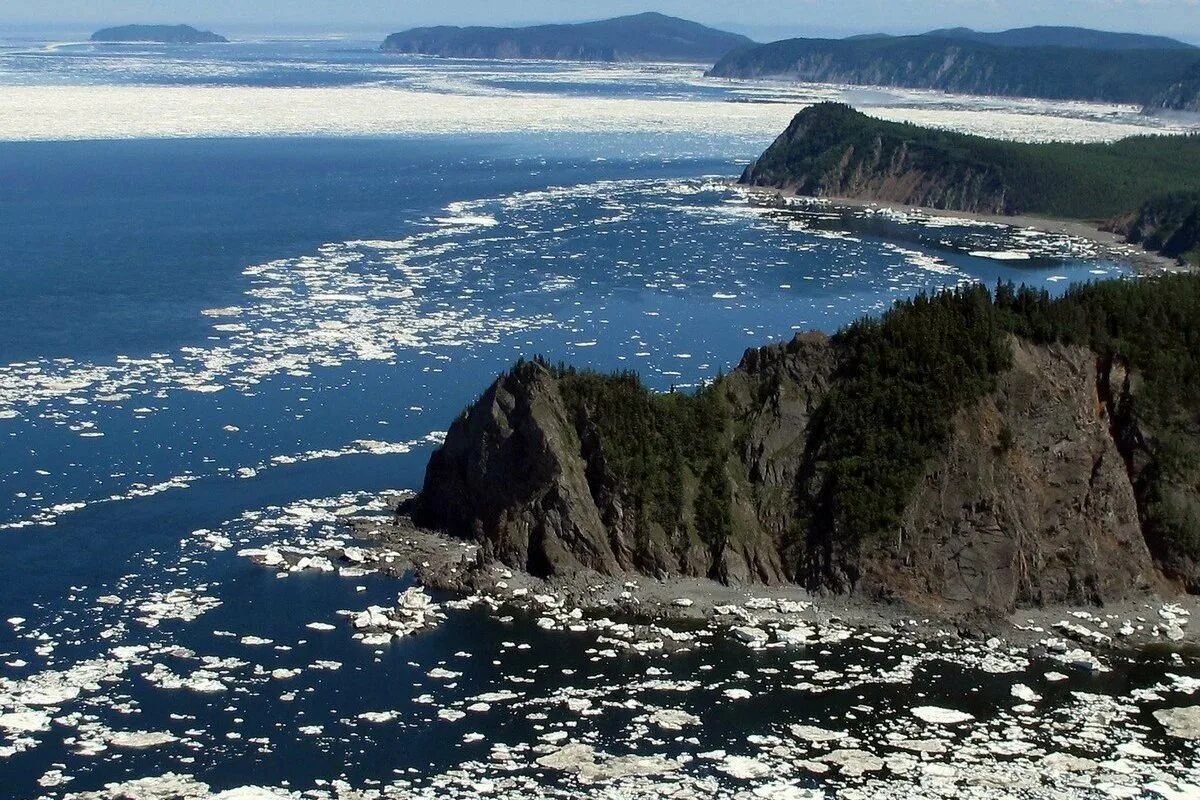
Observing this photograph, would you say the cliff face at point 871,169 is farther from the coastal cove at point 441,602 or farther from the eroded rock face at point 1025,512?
the eroded rock face at point 1025,512

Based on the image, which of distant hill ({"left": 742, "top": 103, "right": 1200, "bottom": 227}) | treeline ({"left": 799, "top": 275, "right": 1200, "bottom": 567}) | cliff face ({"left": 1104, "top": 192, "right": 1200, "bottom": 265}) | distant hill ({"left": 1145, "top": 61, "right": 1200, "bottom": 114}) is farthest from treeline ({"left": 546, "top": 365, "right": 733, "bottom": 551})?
distant hill ({"left": 1145, "top": 61, "right": 1200, "bottom": 114})

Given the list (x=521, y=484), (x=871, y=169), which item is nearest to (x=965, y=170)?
(x=871, y=169)

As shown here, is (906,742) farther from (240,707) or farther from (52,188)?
(52,188)

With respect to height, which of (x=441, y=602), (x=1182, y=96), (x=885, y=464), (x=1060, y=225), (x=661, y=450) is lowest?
(x=441, y=602)

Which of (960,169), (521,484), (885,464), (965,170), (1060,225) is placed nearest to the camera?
(885,464)

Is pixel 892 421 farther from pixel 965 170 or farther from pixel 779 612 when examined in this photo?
pixel 965 170

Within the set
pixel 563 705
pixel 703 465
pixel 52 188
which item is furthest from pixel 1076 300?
pixel 52 188

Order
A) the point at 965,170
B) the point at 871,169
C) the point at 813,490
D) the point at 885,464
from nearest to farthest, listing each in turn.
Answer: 1. the point at 885,464
2. the point at 813,490
3. the point at 965,170
4. the point at 871,169
